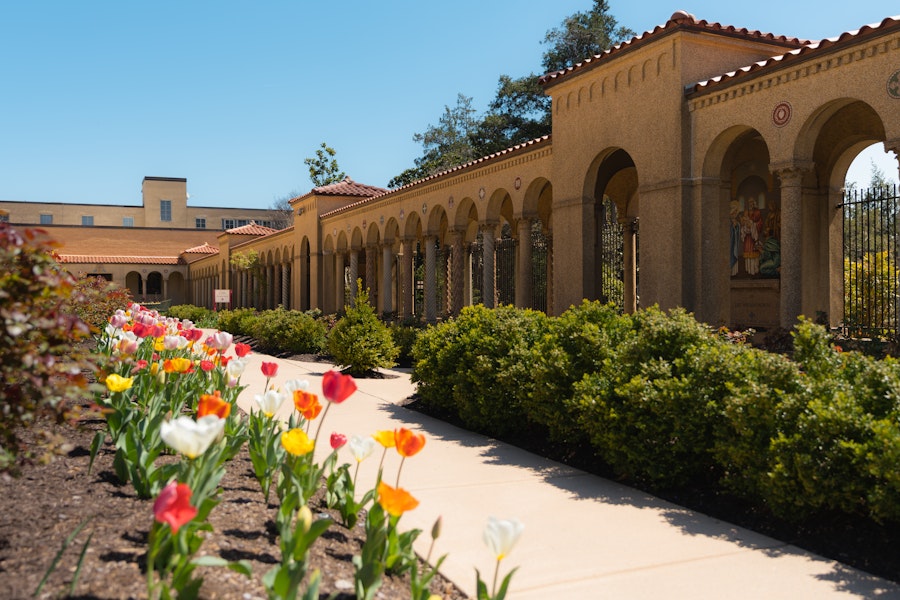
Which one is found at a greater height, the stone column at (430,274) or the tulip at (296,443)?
the stone column at (430,274)

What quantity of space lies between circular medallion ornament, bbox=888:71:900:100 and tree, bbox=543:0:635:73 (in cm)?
3146

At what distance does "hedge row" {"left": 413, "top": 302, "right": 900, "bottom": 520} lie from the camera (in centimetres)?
434

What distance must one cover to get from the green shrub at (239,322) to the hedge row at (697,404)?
58.2 ft

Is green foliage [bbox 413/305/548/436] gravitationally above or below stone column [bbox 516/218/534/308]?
below

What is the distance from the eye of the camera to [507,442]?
770 cm

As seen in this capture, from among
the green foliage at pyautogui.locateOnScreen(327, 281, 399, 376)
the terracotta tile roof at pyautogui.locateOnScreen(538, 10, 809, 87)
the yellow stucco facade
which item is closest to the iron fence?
the yellow stucco facade

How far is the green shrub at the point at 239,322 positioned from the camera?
1009 inches

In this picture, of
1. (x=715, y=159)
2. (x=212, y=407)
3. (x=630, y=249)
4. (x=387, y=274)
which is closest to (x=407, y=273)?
(x=387, y=274)

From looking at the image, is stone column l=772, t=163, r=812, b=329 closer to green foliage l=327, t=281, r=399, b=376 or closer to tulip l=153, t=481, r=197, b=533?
green foliage l=327, t=281, r=399, b=376

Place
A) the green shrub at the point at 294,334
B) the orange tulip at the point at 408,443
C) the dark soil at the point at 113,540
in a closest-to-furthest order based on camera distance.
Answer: the dark soil at the point at 113,540 < the orange tulip at the point at 408,443 < the green shrub at the point at 294,334

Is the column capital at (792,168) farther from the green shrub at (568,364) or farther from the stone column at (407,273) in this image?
the stone column at (407,273)

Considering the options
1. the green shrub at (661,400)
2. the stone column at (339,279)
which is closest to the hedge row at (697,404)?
the green shrub at (661,400)

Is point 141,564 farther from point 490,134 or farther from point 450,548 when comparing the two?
point 490,134

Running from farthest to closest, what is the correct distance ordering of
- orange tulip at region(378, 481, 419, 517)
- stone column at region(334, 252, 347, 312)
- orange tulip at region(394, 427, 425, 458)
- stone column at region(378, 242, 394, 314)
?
stone column at region(334, 252, 347, 312)
stone column at region(378, 242, 394, 314)
orange tulip at region(394, 427, 425, 458)
orange tulip at region(378, 481, 419, 517)
